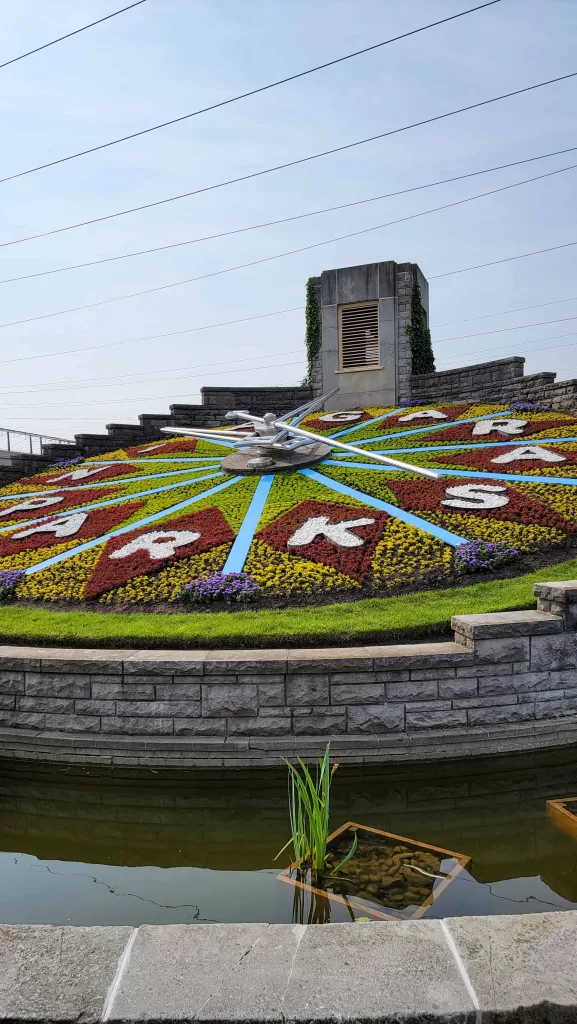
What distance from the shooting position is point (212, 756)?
5.43m

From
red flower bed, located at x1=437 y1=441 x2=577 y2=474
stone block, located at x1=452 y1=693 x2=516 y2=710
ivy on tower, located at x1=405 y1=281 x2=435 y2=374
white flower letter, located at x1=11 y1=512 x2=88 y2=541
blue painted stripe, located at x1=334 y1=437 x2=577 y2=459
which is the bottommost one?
stone block, located at x1=452 y1=693 x2=516 y2=710

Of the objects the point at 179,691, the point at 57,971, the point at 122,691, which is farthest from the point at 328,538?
the point at 57,971

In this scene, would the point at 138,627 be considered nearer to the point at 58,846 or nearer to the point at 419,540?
the point at 58,846

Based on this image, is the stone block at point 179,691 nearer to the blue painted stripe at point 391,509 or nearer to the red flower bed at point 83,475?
the blue painted stripe at point 391,509

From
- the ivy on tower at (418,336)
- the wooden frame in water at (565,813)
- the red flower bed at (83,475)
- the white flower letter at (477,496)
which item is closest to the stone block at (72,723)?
the wooden frame in water at (565,813)

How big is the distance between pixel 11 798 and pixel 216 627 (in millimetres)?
2206

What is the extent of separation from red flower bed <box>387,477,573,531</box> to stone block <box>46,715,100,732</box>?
5.47m

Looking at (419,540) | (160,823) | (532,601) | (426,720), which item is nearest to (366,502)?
(419,540)

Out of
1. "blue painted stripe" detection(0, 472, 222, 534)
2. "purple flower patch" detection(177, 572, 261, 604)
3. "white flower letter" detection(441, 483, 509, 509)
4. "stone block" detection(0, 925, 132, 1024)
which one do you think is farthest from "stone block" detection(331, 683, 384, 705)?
"blue painted stripe" detection(0, 472, 222, 534)

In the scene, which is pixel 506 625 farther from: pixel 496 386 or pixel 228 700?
pixel 496 386

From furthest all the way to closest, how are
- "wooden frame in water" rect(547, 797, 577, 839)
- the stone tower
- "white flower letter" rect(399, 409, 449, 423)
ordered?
1. the stone tower
2. "white flower letter" rect(399, 409, 449, 423)
3. "wooden frame in water" rect(547, 797, 577, 839)

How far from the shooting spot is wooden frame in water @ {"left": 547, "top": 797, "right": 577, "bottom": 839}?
14.1 ft

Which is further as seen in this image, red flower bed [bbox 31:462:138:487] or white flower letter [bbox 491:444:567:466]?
red flower bed [bbox 31:462:138:487]

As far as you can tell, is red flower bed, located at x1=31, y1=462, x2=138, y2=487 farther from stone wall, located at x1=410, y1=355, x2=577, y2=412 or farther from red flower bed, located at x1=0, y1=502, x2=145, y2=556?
stone wall, located at x1=410, y1=355, x2=577, y2=412
